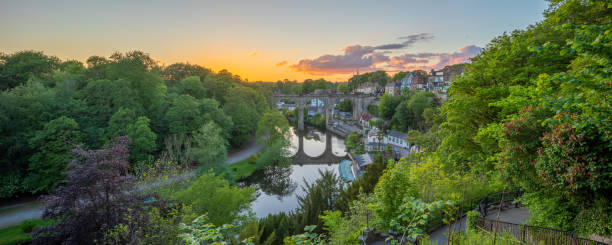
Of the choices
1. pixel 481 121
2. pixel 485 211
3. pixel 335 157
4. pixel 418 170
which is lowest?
pixel 335 157

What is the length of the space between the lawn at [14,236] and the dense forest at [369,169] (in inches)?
145

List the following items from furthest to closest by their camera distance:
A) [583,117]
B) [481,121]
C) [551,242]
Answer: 1. [481,121]
2. [551,242]
3. [583,117]

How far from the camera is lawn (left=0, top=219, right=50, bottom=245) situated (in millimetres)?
13591

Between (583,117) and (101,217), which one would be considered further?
(101,217)

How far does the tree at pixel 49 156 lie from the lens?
57.5ft

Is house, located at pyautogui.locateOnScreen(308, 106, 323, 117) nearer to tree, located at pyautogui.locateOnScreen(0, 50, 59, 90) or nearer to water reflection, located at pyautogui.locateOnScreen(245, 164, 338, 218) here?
water reflection, located at pyautogui.locateOnScreen(245, 164, 338, 218)

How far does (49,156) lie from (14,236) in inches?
211

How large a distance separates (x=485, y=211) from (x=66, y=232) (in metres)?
14.7

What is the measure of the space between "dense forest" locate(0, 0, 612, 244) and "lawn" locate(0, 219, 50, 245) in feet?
12.1

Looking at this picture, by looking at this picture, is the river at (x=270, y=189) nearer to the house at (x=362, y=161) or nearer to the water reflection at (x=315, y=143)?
the water reflection at (x=315, y=143)

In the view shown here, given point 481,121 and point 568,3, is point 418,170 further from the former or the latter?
point 568,3

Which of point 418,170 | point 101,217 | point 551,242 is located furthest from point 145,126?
point 551,242

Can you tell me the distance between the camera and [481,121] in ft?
35.7

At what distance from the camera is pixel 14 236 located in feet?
45.9
